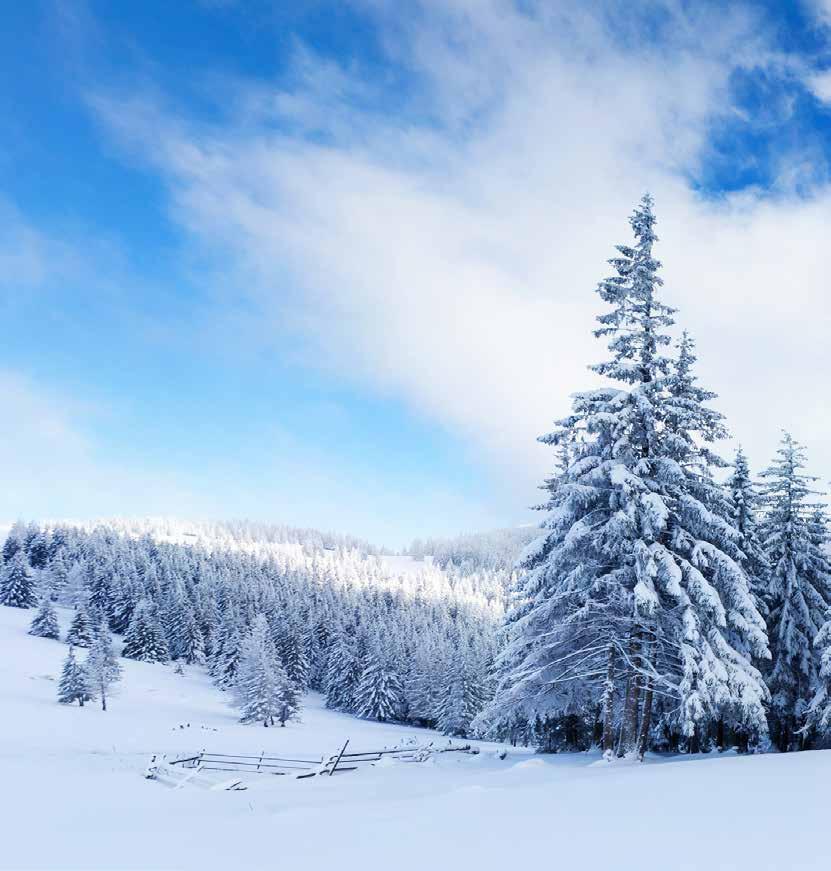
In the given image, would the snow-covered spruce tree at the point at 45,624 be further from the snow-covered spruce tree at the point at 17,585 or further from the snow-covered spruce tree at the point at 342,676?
the snow-covered spruce tree at the point at 342,676

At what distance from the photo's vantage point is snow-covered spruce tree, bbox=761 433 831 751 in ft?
78.4

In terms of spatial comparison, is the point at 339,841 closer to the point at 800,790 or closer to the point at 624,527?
the point at 800,790

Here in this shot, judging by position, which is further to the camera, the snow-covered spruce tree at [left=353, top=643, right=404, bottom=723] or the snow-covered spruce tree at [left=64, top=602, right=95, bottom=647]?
the snow-covered spruce tree at [left=353, top=643, right=404, bottom=723]

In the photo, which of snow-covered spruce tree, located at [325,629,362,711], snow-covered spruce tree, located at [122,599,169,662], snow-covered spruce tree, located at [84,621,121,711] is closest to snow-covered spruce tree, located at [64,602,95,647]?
snow-covered spruce tree, located at [122,599,169,662]

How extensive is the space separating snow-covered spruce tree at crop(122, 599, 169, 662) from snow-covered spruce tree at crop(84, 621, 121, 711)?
1197 inches

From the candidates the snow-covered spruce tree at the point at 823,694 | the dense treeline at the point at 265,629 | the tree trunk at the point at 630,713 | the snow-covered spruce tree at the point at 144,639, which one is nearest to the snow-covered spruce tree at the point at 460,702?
the dense treeline at the point at 265,629

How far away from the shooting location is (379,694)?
7931 cm

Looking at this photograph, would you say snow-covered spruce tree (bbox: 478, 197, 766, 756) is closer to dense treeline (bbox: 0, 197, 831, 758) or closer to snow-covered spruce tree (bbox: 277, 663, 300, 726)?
dense treeline (bbox: 0, 197, 831, 758)

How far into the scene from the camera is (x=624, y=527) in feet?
56.9

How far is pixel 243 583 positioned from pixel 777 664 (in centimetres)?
12494

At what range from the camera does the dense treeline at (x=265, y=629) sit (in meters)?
69.9

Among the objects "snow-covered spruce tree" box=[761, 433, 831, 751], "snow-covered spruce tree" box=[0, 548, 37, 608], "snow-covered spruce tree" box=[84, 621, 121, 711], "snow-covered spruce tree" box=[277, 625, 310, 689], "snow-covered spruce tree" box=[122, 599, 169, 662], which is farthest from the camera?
"snow-covered spruce tree" box=[0, 548, 37, 608]

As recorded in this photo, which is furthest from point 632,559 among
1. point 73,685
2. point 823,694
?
point 73,685

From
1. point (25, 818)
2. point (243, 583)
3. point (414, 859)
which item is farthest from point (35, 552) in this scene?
point (414, 859)
